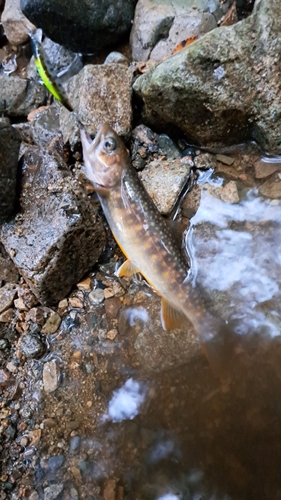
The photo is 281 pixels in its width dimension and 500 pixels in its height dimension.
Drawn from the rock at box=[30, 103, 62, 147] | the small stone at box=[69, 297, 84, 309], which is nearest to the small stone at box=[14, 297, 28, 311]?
the small stone at box=[69, 297, 84, 309]

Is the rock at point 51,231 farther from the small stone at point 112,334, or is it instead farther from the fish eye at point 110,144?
the small stone at point 112,334

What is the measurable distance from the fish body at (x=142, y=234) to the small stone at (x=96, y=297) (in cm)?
37

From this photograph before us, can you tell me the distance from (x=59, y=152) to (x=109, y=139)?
831mm

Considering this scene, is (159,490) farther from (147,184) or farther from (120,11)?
(120,11)

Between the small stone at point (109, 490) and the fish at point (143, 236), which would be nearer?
the small stone at point (109, 490)

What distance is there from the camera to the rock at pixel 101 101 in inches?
145

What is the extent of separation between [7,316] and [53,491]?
4.56ft

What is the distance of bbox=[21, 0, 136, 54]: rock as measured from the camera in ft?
14.1

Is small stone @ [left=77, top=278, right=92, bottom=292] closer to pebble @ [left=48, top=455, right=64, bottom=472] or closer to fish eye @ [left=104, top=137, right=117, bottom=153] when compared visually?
fish eye @ [left=104, top=137, right=117, bottom=153]

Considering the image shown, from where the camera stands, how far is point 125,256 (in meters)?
3.49

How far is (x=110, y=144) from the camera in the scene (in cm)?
317

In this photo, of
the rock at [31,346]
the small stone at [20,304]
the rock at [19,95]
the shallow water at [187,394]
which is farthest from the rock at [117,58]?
the rock at [31,346]

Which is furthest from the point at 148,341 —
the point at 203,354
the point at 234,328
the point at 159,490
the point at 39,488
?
the point at 39,488

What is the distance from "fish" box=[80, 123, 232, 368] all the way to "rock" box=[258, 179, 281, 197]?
110cm
